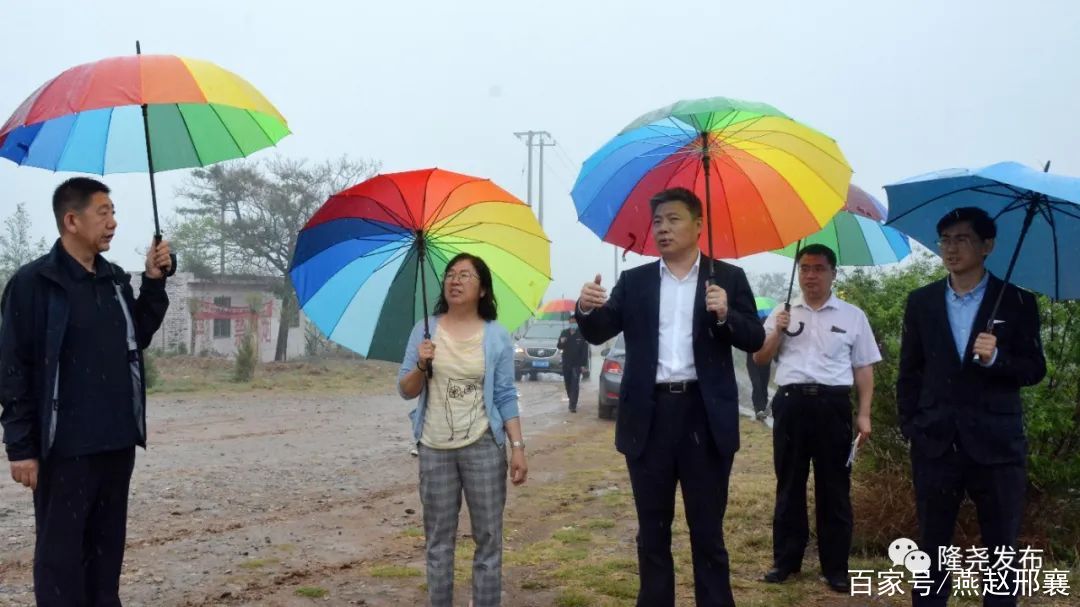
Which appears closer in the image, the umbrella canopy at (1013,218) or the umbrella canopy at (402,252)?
the umbrella canopy at (1013,218)

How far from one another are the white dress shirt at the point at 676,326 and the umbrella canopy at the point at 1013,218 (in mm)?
1103

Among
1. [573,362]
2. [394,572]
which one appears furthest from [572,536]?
[573,362]

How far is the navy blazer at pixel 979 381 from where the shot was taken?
13.8ft

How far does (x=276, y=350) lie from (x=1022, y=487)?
34.7 m

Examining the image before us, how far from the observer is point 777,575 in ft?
18.9

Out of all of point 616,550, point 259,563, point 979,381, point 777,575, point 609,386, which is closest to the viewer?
point 979,381

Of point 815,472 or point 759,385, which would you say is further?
point 759,385

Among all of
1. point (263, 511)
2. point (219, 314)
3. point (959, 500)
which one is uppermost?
point (219, 314)

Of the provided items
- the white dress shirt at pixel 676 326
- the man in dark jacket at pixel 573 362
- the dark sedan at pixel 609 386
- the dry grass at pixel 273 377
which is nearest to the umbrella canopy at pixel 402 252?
the white dress shirt at pixel 676 326

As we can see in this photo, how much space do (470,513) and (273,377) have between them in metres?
23.6

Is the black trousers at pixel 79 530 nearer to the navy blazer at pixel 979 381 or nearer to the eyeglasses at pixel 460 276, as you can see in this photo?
the eyeglasses at pixel 460 276

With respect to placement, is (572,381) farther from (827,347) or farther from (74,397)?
(74,397)

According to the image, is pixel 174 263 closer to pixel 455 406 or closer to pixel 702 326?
pixel 455 406

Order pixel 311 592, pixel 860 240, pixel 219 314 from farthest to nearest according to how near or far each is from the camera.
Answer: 1. pixel 219 314
2. pixel 860 240
3. pixel 311 592
